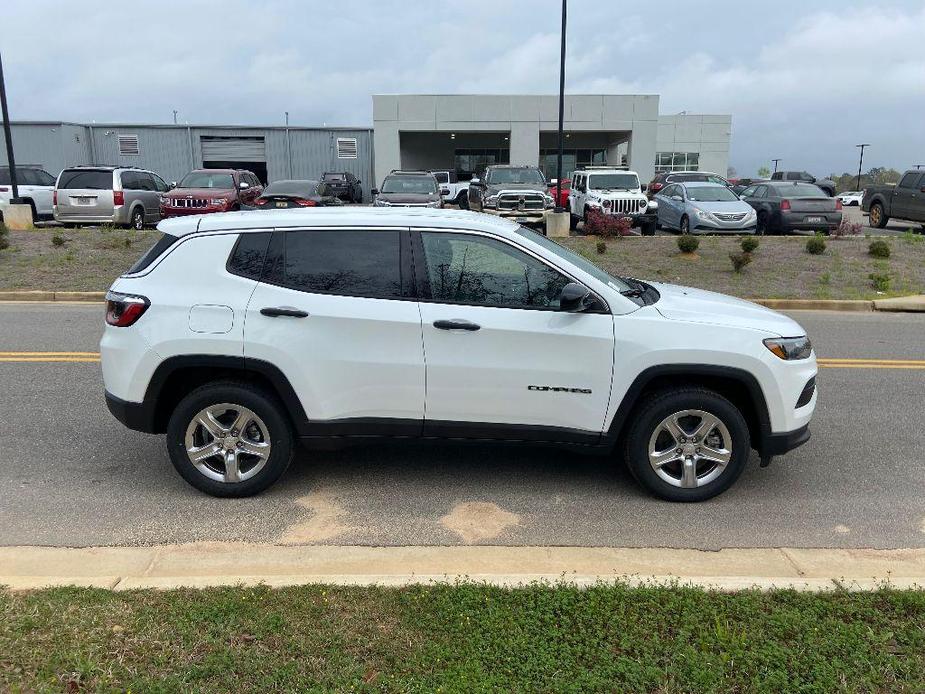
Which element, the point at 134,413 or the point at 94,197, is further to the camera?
→ the point at 94,197

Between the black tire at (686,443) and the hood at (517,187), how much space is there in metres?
15.4

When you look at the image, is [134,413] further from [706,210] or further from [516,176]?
[516,176]

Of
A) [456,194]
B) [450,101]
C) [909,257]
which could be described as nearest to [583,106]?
[450,101]

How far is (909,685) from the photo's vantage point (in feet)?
8.81

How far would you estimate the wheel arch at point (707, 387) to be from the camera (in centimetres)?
434

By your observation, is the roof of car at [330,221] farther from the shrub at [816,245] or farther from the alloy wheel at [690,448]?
the shrub at [816,245]

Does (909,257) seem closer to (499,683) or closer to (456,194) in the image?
(499,683)

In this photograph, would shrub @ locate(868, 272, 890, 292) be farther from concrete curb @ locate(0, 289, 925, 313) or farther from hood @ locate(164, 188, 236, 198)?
hood @ locate(164, 188, 236, 198)

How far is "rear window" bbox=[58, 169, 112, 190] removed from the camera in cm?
1848

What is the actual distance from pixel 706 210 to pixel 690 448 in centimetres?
1548

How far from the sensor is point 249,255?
453 cm


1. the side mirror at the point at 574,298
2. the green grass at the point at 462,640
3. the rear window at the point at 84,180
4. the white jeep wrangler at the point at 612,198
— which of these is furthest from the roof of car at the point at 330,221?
the rear window at the point at 84,180

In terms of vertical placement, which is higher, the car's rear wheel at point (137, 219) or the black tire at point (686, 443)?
the car's rear wheel at point (137, 219)

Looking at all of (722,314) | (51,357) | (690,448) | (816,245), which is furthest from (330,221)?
(816,245)
